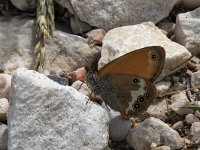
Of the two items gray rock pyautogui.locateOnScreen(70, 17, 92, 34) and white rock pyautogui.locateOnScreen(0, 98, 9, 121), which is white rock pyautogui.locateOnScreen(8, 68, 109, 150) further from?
gray rock pyautogui.locateOnScreen(70, 17, 92, 34)

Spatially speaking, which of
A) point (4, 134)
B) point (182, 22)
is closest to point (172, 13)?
point (182, 22)

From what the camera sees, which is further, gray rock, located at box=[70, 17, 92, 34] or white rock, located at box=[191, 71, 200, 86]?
gray rock, located at box=[70, 17, 92, 34]

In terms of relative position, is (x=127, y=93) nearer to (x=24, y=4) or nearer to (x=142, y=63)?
(x=142, y=63)

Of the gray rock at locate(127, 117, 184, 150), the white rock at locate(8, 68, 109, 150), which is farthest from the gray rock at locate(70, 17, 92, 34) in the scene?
the gray rock at locate(127, 117, 184, 150)

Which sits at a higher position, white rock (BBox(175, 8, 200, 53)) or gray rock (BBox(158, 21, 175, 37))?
white rock (BBox(175, 8, 200, 53))

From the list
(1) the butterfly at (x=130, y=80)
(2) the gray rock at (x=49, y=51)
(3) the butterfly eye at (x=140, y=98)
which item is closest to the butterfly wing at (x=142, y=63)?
(1) the butterfly at (x=130, y=80)

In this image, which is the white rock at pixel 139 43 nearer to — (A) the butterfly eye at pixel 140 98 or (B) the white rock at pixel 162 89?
(B) the white rock at pixel 162 89

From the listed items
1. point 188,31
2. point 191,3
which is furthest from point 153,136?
point 191,3
